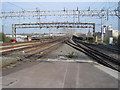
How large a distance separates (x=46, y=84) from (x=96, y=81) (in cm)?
216

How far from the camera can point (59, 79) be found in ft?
20.0

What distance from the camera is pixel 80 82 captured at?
5766 mm

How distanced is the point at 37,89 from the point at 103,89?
2.43 meters

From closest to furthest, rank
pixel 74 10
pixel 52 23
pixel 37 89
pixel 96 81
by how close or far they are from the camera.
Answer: pixel 37 89
pixel 96 81
pixel 74 10
pixel 52 23

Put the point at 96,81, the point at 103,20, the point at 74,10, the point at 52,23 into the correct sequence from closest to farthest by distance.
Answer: the point at 96,81 → the point at 74,10 → the point at 103,20 → the point at 52,23

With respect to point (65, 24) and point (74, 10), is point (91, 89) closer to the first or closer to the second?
point (74, 10)

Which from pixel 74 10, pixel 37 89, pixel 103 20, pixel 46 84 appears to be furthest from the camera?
pixel 103 20

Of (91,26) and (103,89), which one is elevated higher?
(91,26)

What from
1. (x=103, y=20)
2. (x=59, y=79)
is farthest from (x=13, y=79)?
(x=103, y=20)

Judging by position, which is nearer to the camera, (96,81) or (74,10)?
(96,81)

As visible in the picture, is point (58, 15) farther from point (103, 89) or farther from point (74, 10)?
point (103, 89)

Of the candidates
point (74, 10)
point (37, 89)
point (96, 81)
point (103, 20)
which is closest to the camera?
point (37, 89)

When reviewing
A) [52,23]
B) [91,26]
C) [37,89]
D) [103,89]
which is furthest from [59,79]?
[91,26]

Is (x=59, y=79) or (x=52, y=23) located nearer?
(x=59, y=79)
